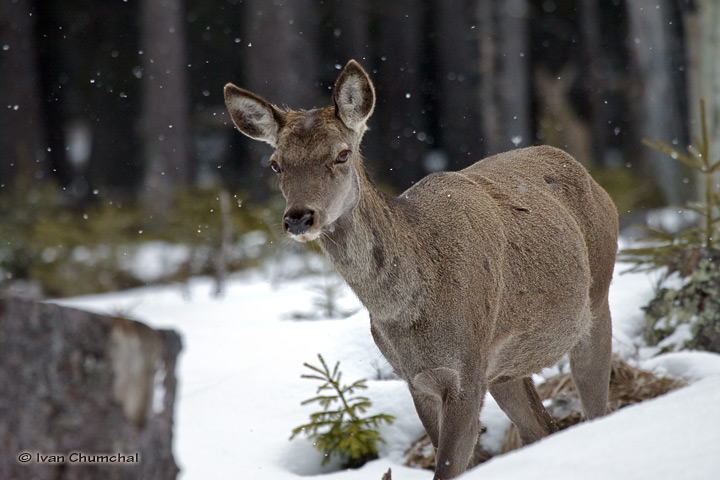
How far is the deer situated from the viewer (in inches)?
161

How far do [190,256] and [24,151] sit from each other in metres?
9.90

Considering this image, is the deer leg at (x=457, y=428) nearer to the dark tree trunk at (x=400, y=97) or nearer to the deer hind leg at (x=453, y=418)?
the deer hind leg at (x=453, y=418)

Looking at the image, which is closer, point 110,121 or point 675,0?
point 675,0

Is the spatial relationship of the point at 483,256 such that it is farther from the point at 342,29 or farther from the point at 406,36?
the point at 342,29

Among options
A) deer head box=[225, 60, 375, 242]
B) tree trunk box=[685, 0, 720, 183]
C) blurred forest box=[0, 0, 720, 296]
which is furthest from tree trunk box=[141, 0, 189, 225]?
deer head box=[225, 60, 375, 242]

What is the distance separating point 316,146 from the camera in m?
4.15

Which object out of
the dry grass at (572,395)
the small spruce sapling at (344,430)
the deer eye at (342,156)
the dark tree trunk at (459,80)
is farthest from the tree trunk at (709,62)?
the deer eye at (342,156)

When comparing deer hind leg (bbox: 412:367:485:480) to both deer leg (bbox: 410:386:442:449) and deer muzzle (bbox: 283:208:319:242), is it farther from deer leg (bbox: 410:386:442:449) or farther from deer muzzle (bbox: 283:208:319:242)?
deer muzzle (bbox: 283:208:319:242)

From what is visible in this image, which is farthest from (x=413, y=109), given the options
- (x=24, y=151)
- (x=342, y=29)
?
(x=24, y=151)

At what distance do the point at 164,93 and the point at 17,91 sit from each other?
3.55m

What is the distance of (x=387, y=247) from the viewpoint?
13.8 ft

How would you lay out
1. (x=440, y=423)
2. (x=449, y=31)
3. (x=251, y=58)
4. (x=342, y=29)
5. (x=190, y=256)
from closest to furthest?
(x=440, y=423) → (x=190, y=256) → (x=251, y=58) → (x=449, y=31) → (x=342, y=29)

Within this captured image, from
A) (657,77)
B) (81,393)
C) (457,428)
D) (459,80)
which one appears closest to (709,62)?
(657,77)

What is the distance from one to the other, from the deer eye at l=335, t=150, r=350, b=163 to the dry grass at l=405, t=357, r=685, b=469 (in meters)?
2.03
